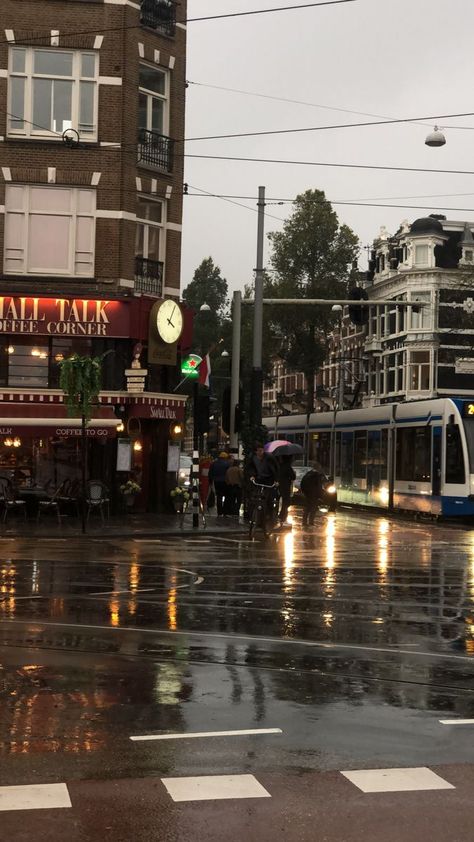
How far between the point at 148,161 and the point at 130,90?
1.96 metres

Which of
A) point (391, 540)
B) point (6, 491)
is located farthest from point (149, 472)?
point (391, 540)

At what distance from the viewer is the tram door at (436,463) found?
110ft

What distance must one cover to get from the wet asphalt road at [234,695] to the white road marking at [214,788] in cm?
7

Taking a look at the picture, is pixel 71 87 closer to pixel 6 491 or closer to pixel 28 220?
pixel 28 220

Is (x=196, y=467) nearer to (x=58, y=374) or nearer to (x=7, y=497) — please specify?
(x=7, y=497)

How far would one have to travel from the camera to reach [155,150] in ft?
112

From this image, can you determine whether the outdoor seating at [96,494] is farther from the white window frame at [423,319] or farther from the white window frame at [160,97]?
the white window frame at [423,319]

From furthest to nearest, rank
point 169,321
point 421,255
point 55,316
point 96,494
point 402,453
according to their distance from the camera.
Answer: point 421,255 < point 402,453 < point 169,321 < point 55,316 < point 96,494

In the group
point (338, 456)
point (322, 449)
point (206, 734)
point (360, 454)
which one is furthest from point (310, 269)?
point (206, 734)

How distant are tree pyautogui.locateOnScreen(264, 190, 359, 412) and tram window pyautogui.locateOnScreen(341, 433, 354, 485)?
3114 centimetres

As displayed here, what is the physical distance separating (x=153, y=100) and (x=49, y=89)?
3.08 metres

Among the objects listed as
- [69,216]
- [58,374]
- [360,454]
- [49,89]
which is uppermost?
[49,89]

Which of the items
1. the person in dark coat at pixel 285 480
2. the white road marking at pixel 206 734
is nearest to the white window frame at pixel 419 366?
the person in dark coat at pixel 285 480

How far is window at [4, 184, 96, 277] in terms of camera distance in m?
32.3
